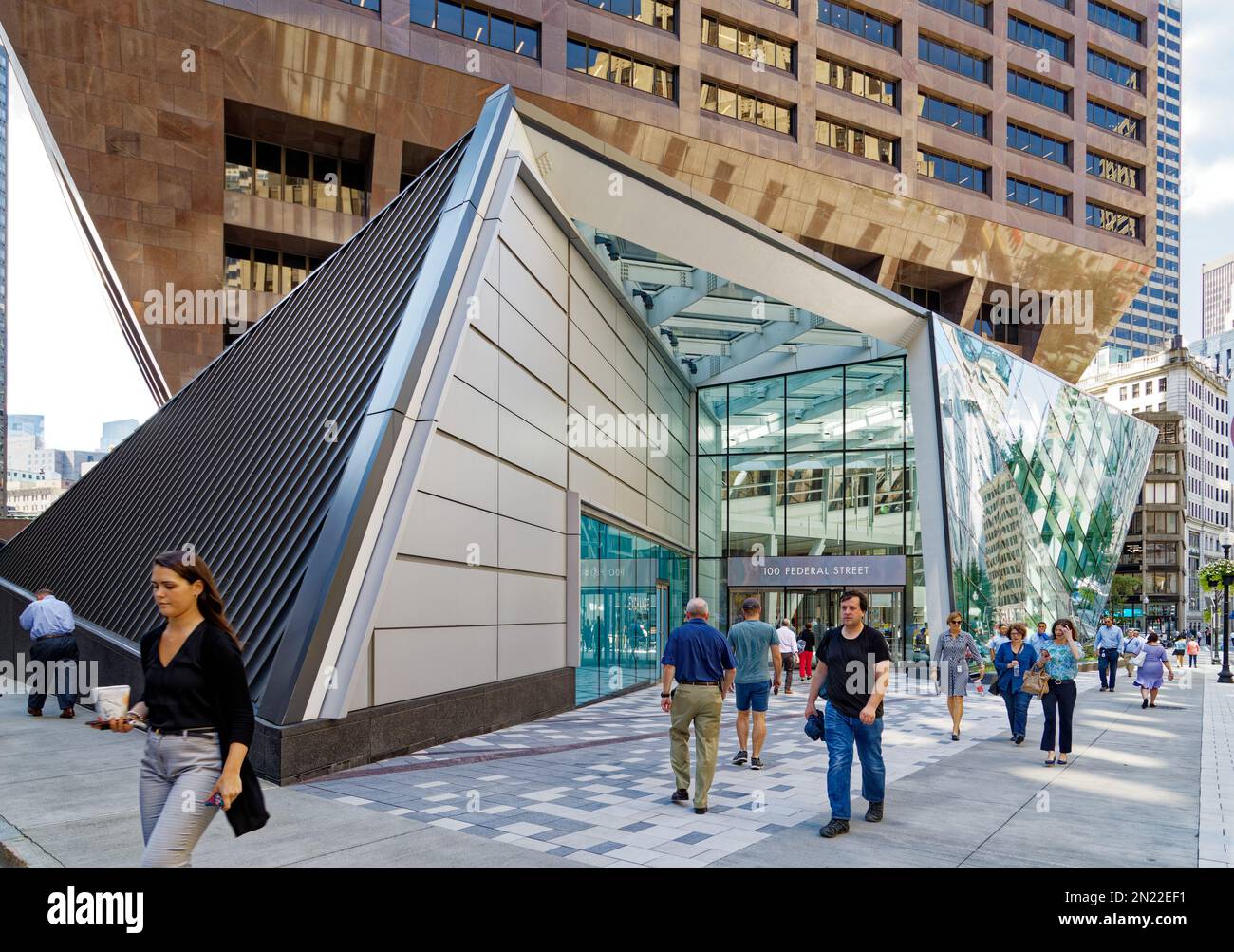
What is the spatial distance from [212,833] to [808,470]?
2579 centimetres

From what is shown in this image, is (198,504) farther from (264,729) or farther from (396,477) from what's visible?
(264,729)

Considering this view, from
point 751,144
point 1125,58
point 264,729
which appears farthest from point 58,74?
point 1125,58

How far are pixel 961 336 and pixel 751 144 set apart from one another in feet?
37.7

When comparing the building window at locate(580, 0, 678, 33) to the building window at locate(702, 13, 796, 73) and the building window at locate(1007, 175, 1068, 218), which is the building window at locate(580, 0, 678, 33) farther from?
the building window at locate(1007, 175, 1068, 218)

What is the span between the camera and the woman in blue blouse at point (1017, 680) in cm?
1154

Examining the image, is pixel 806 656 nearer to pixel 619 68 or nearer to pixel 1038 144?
pixel 619 68

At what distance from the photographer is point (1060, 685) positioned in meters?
10.3

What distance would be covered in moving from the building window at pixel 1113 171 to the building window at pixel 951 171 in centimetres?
696

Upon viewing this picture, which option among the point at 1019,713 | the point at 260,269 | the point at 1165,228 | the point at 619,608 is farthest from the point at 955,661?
the point at 1165,228

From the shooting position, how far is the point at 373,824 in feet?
20.8

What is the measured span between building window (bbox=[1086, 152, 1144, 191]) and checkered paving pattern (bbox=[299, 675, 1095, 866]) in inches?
1465

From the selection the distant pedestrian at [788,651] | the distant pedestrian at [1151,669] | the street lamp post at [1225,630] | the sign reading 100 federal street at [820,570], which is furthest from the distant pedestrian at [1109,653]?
the street lamp post at [1225,630]

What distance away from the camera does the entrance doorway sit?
28625mm
